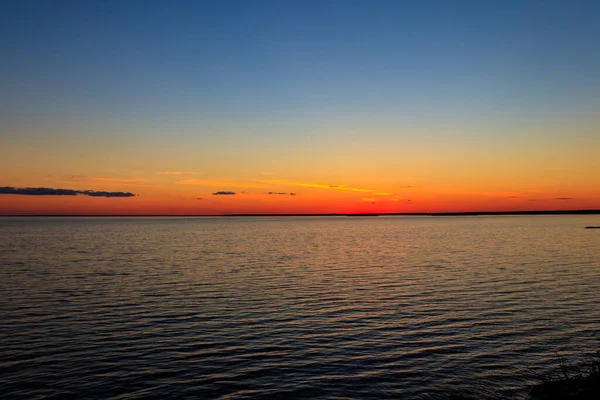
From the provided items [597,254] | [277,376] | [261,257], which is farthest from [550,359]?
[597,254]

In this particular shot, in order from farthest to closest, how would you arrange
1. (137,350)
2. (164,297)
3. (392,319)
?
(164,297) → (392,319) → (137,350)

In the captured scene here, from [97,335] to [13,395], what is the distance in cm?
878

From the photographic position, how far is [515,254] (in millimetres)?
74062

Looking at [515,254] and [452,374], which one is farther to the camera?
[515,254]

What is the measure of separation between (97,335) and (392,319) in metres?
18.4

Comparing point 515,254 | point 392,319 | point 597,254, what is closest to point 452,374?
point 392,319

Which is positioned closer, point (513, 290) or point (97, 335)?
point (97, 335)

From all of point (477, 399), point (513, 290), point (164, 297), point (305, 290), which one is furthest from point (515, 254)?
point (477, 399)

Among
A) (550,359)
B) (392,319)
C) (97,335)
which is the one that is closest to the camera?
(550,359)

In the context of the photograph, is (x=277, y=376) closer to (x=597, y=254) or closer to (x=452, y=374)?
(x=452, y=374)

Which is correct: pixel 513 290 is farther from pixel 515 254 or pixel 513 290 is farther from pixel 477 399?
pixel 515 254

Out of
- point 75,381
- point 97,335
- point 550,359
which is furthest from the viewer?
point 97,335

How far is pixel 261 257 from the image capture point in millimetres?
72812

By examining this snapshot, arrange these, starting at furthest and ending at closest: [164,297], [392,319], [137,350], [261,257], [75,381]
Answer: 1. [261,257]
2. [164,297]
3. [392,319]
4. [137,350]
5. [75,381]
